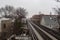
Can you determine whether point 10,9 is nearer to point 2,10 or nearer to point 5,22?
point 2,10

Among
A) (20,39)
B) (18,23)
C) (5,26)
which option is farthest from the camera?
(5,26)

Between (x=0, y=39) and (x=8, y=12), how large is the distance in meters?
56.6

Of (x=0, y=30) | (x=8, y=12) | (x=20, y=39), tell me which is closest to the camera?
(x=20, y=39)

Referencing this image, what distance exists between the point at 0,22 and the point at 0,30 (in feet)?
5.89

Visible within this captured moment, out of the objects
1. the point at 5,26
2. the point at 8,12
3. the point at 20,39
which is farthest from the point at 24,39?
the point at 8,12

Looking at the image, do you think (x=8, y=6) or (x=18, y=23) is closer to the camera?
(x=18, y=23)

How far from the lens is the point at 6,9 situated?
3041 inches

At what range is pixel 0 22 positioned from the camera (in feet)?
95.1

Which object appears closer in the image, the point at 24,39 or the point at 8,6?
the point at 24,39

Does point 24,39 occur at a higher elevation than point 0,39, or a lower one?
higher

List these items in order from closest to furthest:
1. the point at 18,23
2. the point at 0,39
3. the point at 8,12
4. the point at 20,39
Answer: the point at 20,39, the point at 0,39, the point at 18,23, the point at 8,12

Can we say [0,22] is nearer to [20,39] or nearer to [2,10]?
[20,39]

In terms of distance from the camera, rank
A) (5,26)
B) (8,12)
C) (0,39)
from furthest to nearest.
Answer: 1. (8,12)
2. (5,26)
3. (0,39)

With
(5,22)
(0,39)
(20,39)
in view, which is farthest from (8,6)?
(20,39)
